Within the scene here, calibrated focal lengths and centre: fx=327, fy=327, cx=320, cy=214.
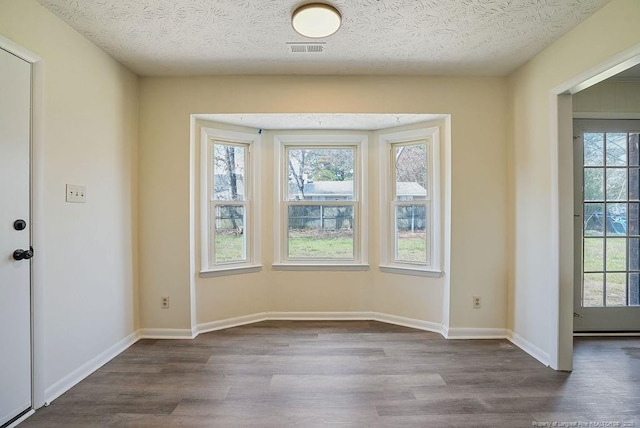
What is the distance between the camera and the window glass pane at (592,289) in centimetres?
319

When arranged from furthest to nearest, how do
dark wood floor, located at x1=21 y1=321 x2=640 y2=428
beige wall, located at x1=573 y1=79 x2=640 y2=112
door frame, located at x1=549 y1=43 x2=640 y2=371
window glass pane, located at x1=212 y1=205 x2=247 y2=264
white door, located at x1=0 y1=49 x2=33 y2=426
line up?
1. window glass pane, located at x1=212 y1=205 x2=247 y2=264
2. beige wall, located at x1=573 y1=79 x2=640 y2=112
3. door frame, located at x1=549 y1=43 x2=640 y2=371
4. dark wood floor, located at x1=21 y1=321 x2=640 y2=428
5. white door, located at x1=0 y1=49 x2=33 y2=426

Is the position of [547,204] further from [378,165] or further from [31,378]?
[31,378]

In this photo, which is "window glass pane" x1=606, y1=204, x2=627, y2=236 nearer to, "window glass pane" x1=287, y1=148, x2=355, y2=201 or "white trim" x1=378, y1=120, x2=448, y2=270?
"white trim" x1=378, y1=120, x2=448, y2=270

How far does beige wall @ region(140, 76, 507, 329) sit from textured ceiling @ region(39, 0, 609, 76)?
140 mm

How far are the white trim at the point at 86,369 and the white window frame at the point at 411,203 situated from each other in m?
2.60

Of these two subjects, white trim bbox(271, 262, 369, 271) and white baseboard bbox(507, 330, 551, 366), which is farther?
white trim bbox(271, 262, 369, 271)

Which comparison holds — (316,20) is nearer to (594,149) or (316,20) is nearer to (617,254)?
(594,149)

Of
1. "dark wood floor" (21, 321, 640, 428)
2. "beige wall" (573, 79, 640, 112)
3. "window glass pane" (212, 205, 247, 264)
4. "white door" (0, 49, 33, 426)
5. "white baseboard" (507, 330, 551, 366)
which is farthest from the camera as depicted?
"window glass pane" (212, 205, 247, 264)

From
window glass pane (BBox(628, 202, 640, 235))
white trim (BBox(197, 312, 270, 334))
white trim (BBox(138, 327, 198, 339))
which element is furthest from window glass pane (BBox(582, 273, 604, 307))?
white trim (BBox(138, 327, 198, 339))

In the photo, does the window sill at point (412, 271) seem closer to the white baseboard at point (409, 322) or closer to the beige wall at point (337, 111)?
the beige wall at point (337, 111)

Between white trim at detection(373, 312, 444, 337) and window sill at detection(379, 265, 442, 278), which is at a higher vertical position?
window sill at detection(379, 265, 442, 278)

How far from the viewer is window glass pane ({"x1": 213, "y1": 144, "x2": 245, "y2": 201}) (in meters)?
3.50

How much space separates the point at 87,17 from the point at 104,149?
3.09 ft

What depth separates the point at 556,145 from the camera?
2.53m
